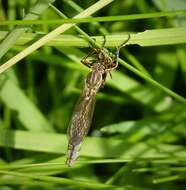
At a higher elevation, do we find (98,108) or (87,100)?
(98,108)

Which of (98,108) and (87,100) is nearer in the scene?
(87,100)

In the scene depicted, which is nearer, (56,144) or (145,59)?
(56,144)

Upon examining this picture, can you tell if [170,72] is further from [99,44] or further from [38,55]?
[99,44]

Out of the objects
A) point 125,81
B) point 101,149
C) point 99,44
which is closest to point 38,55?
point 125,81
